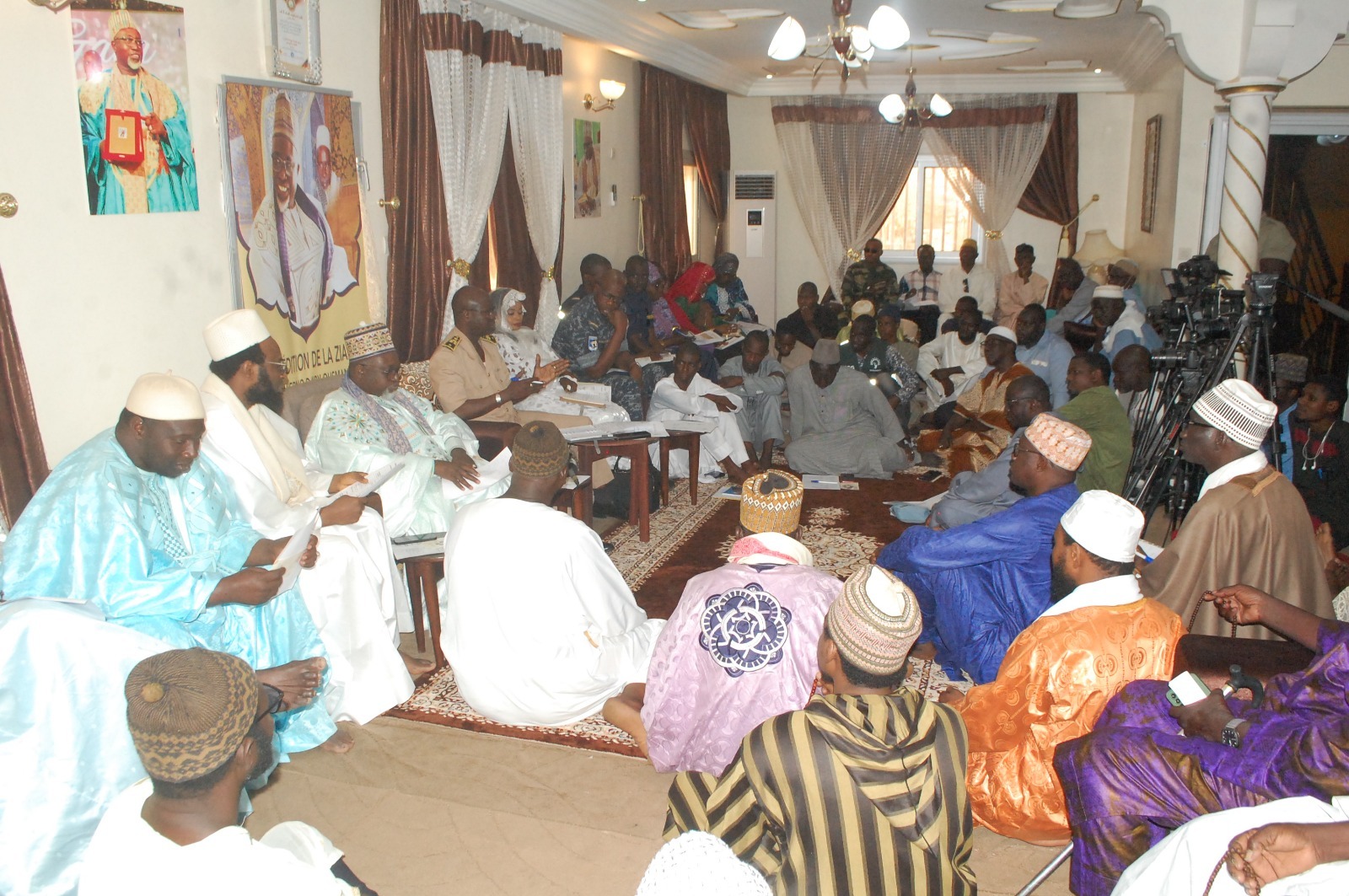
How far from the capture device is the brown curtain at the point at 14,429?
3.40 m

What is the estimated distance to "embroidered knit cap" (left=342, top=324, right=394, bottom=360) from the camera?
4406mm

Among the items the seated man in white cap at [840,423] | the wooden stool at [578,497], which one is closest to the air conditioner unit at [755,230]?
the seated man in white cap at [840,423]

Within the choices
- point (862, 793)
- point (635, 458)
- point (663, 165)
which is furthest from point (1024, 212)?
point (862, 793)

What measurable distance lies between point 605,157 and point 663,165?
1.27 meters

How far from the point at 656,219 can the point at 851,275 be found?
2299 mm

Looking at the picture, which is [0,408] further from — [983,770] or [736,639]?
[983,770]

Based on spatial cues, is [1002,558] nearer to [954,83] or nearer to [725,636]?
[725,636]

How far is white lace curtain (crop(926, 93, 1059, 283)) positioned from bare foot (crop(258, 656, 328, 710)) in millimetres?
10278

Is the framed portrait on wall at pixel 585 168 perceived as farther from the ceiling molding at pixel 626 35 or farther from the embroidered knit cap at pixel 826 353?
the embroidered knit cap at pixel 826 353

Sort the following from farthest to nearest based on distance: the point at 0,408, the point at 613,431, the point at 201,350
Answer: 1. the point at 613,431
2. the point at 201,350
3. the point at 0,408

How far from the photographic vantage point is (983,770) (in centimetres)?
274

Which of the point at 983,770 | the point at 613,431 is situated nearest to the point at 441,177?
the point at 613,431

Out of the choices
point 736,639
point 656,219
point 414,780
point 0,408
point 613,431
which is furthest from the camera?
point 656,219

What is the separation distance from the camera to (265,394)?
3.90 m
